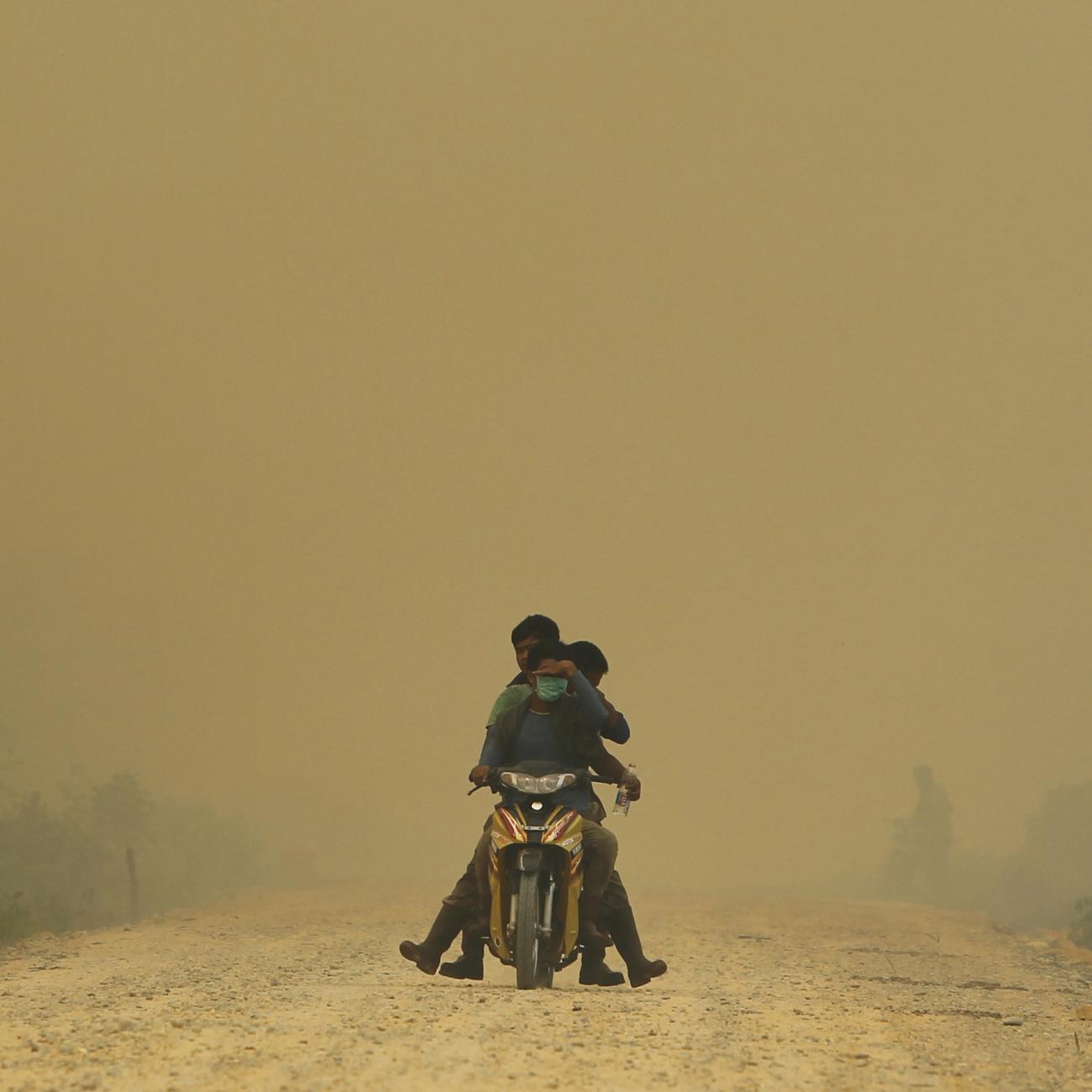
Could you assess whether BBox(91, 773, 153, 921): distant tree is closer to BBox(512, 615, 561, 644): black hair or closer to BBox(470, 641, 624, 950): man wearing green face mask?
BBox(470, 641, 624, 950): man wearing green face mask

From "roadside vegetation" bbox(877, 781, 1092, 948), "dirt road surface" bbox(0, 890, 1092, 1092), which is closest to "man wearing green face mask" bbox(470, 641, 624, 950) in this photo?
"dirt road surface" bbox(0, 890, 1092, 1092)

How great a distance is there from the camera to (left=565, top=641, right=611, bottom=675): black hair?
8.97 m

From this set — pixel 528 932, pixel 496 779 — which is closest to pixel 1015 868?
pixel 528 932

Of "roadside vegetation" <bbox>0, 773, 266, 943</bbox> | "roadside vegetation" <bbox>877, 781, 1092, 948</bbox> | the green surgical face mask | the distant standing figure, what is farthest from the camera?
the distant standing figure

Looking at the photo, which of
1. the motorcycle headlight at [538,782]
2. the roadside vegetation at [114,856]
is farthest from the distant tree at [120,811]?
the motorcycle headlight at [538,782]

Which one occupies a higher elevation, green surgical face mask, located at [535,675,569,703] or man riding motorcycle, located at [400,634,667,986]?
green surgical face mask, located at [535,675,569,703]

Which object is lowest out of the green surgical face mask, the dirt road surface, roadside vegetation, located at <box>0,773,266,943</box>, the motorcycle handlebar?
roadside vegetation, located at <box>0,773,266,943</box>

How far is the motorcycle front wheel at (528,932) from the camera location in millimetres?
8422

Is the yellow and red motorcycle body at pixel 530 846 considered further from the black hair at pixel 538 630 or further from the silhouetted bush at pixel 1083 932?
the silhouetted bush at pixel 1083 932

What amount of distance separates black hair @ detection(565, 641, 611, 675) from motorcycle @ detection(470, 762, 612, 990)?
77cm

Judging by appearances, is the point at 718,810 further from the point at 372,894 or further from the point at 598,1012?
the point at 598,1012

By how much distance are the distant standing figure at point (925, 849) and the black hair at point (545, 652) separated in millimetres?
51663

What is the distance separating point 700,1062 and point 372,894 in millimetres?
31979

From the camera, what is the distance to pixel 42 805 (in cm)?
3869
